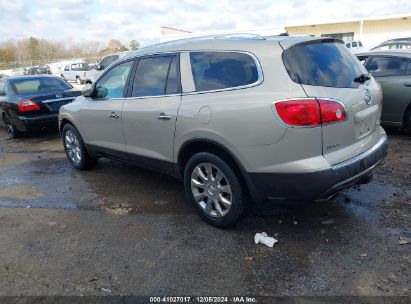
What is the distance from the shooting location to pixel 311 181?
313 centimetres

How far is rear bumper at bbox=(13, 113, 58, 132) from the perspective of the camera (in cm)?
855

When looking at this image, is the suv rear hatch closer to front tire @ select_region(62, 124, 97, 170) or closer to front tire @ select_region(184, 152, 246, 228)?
front tire @ select_region(184, 152, 246, 228)

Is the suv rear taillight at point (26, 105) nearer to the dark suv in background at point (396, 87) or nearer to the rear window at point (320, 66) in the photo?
the rear window at point (320, 66)

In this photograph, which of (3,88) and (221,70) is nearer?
(221,70)

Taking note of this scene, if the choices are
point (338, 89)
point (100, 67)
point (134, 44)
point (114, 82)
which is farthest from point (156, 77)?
point (134, 44)

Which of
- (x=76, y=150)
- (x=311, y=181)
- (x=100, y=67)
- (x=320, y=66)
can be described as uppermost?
(x=320, y=66)

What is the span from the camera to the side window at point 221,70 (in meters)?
3.46

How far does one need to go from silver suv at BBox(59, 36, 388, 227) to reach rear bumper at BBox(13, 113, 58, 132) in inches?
190

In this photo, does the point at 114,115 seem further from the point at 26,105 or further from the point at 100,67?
the point at 100,67

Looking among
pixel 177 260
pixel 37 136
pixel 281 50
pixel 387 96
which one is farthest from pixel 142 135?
pixel 37 136

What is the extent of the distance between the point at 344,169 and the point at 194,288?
5.10 feet

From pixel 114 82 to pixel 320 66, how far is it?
2.77 m

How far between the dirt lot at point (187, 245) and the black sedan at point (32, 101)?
142 inches

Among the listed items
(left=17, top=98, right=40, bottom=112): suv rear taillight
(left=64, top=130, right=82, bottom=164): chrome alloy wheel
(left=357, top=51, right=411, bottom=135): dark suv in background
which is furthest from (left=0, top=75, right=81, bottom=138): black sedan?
(left=357, top=51, right=411, bottom=135): dark suv in background
